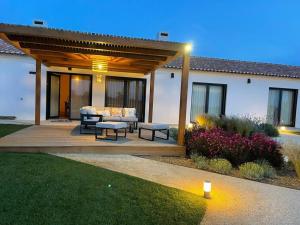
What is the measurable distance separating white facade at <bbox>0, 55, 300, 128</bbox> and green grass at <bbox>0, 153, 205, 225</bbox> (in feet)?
26.4

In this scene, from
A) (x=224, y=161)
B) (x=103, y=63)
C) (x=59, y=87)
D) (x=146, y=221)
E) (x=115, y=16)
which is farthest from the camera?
(x=115, y=16)

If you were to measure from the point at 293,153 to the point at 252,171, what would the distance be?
3.76 ft

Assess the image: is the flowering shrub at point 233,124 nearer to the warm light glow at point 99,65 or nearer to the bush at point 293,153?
the bush at point 293,153

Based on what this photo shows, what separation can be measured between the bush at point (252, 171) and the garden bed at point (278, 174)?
0.37ft

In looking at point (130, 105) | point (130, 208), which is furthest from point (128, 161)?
point (130, 105)

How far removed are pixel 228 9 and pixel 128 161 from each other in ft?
198

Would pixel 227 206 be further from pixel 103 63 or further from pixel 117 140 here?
pixel 103 63

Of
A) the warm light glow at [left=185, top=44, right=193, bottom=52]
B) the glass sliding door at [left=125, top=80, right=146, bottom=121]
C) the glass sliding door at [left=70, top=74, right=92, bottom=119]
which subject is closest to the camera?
the warm light glow at [left=185, top=44, right=193, bottom=52]

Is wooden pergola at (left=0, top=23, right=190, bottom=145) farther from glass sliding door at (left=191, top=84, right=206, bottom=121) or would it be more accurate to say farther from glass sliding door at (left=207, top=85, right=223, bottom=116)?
glass sliding door at (left=207, top=85, right=223, bottom=116)

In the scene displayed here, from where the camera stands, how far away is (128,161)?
21.5ft

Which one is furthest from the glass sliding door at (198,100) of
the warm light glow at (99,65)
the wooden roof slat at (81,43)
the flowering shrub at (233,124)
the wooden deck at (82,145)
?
the wooden deck at (82,145)

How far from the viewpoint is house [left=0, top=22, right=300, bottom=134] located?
1252 centimetres

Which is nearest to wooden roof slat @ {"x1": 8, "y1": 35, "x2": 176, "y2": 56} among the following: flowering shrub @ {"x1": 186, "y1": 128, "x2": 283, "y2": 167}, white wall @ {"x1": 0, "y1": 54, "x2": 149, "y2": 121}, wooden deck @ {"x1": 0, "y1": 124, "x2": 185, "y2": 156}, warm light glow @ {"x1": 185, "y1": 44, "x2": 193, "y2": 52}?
warm light glow @ {"x1": 185, "y1": 44, "x2": 193, "y2": 52}

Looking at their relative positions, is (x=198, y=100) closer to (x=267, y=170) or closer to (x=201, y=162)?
(x=201, y=162)
